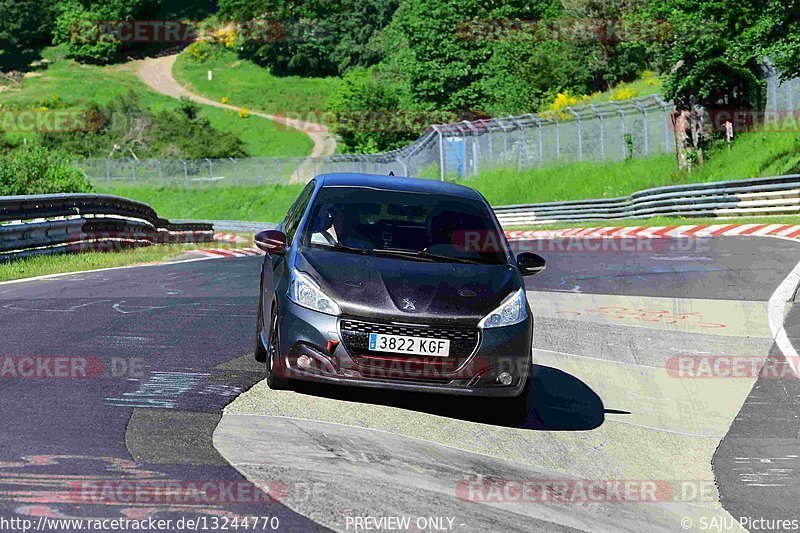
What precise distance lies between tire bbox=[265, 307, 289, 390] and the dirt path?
74837mm

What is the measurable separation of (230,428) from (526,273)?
2.94 meters

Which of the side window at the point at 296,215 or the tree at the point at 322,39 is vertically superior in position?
the side window at the point at 296,215

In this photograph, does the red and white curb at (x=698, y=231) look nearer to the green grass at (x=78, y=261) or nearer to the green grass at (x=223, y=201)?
the green grass at (x=78, y=261)

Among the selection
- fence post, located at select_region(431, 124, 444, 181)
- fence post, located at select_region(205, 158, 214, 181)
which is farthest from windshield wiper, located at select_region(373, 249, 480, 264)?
fence post, located at select_region(205, 158, 214, 181)

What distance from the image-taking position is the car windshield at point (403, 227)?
8.81 m

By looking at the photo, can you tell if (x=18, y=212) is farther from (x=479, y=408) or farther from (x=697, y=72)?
(x=697, y=72)

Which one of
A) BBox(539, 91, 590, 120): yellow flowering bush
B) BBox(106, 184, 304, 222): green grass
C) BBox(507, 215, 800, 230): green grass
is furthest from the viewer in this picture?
BBox(106, 184, 304, 222): green grass

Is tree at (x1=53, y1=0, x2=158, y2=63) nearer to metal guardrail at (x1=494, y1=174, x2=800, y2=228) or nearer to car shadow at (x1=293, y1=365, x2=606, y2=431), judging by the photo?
metal guardrail at (x1=494, y1=174, x2=800, y2=228)

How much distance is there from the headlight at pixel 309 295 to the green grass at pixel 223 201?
60.0m

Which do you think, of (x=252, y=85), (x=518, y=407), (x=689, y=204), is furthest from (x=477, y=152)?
(x=252, y=85)

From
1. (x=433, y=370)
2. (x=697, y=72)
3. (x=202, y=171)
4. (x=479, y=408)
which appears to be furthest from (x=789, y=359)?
(x=202, y=171)

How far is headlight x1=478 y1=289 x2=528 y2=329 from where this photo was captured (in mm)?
8000

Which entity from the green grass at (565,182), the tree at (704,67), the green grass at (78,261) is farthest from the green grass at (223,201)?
the green grass at (78,261)

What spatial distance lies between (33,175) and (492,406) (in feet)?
84.4
